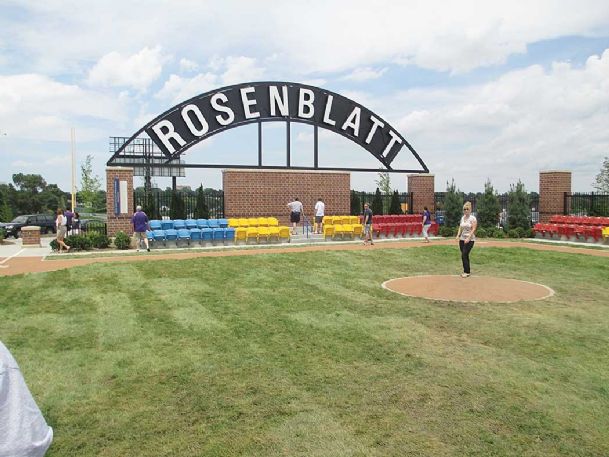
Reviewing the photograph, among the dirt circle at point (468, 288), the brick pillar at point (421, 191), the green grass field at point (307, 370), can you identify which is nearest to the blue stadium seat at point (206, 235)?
the green grass field at point (307, 370)

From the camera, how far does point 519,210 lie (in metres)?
25.5

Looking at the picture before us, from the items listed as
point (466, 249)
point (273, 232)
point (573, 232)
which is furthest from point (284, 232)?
point (573, 232)

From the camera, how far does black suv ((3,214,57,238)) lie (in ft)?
98.9

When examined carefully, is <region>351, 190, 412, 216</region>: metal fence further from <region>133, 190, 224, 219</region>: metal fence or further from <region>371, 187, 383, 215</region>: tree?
<region>133, 190, 224, 219</region>: metal fence

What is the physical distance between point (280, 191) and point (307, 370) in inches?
787

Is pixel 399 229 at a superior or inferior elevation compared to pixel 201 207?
inferior

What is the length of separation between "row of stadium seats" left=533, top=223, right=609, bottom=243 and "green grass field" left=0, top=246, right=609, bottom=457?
11184 millimetres

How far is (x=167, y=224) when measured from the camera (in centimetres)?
2161

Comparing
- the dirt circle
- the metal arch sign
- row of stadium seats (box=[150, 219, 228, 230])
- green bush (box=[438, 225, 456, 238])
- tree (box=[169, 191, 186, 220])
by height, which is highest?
the metal arch sign

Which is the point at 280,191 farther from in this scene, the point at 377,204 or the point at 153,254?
the point at 153,254

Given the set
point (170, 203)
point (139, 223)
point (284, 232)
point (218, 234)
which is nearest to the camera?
point (139, 223)

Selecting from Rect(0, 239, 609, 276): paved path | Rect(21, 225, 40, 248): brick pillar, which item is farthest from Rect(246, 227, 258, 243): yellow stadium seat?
Rect(21, 225, 40, 248): brick pillar

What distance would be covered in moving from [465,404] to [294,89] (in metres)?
23.5

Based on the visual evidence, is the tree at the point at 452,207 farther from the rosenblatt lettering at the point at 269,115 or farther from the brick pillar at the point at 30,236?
the brick pillar at the point at 30,236
